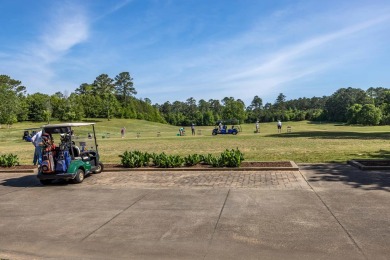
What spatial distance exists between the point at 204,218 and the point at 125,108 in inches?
4035

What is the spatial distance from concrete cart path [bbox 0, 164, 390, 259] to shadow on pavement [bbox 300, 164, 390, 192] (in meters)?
0.03

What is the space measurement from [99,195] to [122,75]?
120 m

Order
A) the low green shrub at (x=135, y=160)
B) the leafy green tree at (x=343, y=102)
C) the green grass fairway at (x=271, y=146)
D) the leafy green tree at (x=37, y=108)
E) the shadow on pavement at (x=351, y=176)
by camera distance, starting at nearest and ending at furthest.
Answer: the shadow on pavement at (x=351, y=176) → the low green shrub at (x=135, y=160) → the green grass fairway at (x=271, y=146) → the leafy green tree at (x=37, y=108) → the leafy green tree at (x=343, y=102)

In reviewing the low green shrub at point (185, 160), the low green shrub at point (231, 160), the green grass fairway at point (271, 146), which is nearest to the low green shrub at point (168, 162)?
the low green shrub at point (185, 160)

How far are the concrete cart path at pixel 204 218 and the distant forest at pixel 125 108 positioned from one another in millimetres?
57437

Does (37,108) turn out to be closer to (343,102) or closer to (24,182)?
(24,182)

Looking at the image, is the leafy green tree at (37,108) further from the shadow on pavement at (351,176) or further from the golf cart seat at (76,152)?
the shadow on pavement at (351,176)

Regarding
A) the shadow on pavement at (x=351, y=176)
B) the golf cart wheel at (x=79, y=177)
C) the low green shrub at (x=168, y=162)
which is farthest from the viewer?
the low green shrub at (x=168, y=162)

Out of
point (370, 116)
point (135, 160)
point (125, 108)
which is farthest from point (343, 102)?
point (135, 160)

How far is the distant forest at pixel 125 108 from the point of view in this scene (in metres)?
79.7

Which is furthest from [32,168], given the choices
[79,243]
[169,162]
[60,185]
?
[79,243]

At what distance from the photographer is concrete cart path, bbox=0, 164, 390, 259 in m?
5.34

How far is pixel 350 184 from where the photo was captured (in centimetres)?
955

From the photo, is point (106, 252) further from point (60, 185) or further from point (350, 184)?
point (350, 184)
